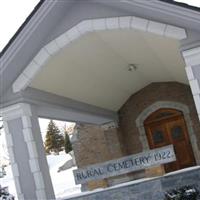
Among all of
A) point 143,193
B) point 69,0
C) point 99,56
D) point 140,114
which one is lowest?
point 143,193

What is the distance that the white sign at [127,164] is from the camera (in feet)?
27.5

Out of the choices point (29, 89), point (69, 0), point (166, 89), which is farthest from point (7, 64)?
point (166, 89)

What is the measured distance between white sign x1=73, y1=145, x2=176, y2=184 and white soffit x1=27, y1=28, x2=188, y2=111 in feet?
7.08

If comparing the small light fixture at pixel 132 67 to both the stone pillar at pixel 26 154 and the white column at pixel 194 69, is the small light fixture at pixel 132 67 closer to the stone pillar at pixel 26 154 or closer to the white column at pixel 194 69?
the stone pillar at pixel 26 154

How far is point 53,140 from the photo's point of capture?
44.7 metres

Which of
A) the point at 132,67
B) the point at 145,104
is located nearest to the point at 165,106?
the point at 145,104

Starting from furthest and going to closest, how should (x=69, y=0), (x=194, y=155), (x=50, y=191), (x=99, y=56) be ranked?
(x=194, y=155)
(x=99, y=56)
(x=50, y=191)
(x=69, y=0)

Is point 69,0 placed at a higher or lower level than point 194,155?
higher

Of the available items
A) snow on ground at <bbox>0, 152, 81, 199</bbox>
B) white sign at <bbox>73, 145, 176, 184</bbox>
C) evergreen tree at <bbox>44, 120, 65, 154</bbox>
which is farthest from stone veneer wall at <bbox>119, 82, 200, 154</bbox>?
evergreen tree at <bbox>44, 120, 65, 154</bbox>

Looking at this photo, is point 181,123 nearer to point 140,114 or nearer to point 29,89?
point 140,114

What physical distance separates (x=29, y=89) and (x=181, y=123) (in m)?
7.31

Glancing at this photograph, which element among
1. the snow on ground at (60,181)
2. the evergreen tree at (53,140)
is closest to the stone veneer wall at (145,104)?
the snow on ground at (60,181)

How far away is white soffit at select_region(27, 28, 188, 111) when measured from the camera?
29.0 ft

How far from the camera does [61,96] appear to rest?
10500 millimetres
